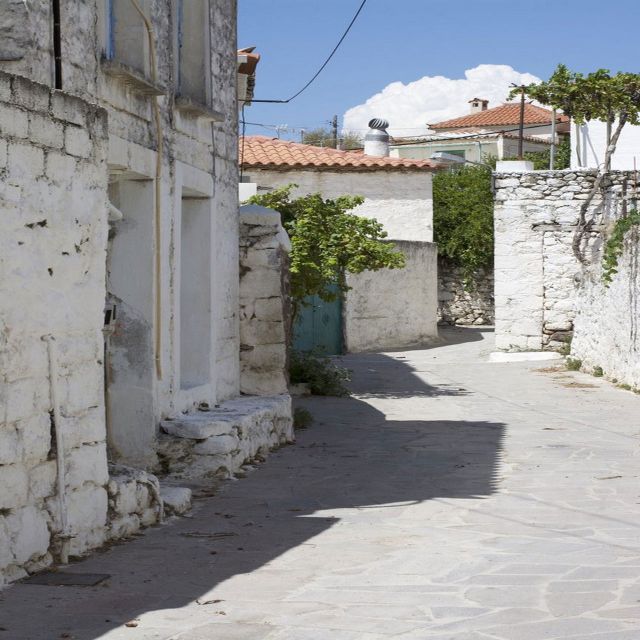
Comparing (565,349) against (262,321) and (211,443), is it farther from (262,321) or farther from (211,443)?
(211,443)

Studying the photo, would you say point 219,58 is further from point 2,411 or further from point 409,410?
point 2,411

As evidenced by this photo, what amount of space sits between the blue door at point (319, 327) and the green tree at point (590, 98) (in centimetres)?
524

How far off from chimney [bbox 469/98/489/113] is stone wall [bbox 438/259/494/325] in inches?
1350

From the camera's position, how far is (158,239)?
28.7 ft

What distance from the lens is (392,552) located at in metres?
6.18

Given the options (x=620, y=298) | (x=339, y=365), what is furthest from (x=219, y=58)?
(x=339, y=365)

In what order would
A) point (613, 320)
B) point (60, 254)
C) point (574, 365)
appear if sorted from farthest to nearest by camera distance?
point (574, 365), point (613, 320), point (60, 254)

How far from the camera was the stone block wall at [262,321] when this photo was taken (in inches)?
446

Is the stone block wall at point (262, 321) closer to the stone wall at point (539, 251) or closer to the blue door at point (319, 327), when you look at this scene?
the blue door at point (319, 327)

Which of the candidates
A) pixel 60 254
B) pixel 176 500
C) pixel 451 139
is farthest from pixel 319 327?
pixel 451 139

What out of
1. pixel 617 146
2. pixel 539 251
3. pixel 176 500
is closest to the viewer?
pixel 176 500

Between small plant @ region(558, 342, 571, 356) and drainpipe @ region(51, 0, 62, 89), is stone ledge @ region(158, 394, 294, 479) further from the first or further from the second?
small plant @ region(558, 342, 571, 356)

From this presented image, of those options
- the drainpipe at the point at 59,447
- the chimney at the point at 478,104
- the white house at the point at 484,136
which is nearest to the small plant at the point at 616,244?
the drainpipe at the point at 59,447

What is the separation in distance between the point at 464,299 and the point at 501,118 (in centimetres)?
2699
